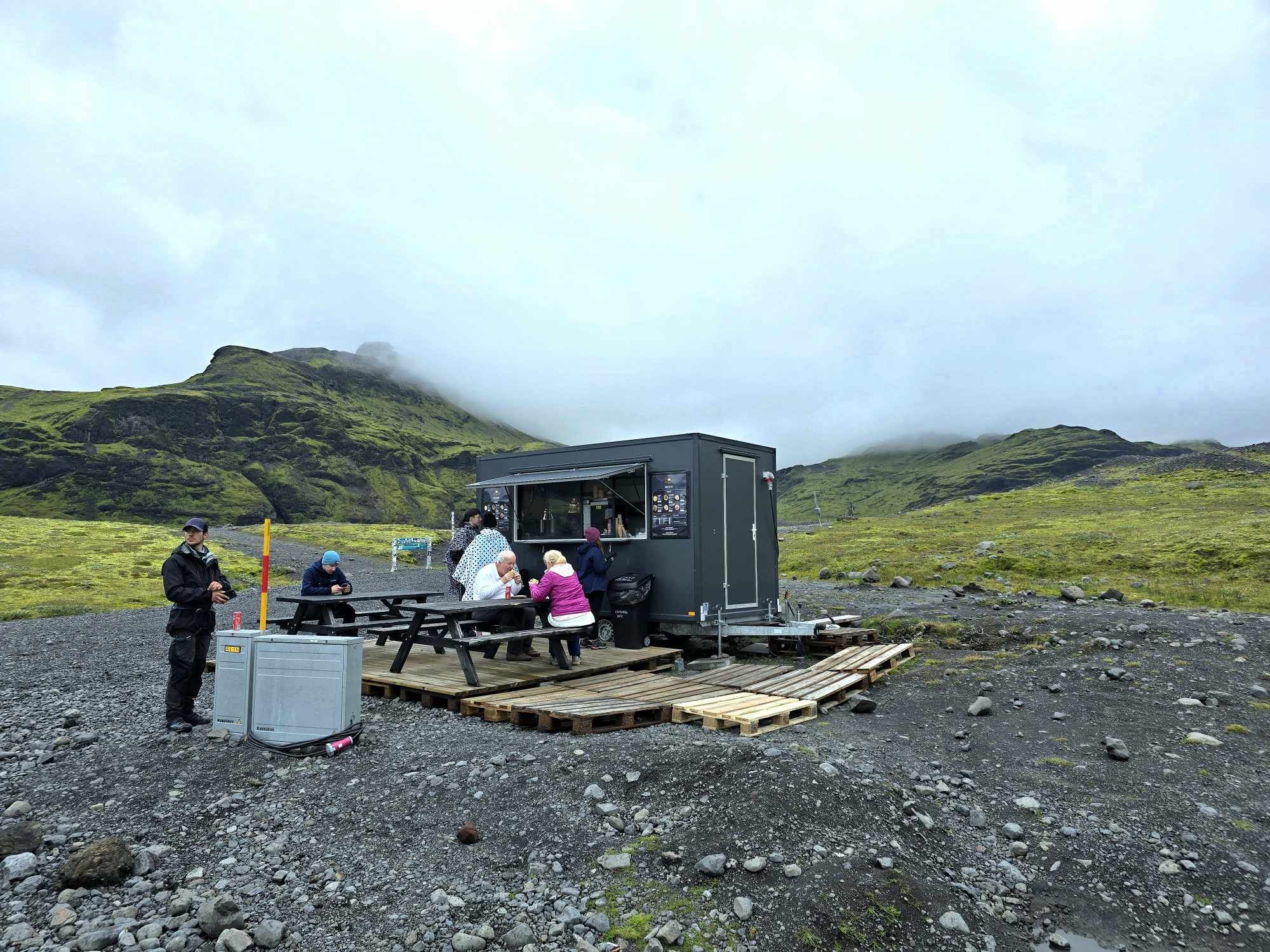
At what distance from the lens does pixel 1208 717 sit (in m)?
7.58

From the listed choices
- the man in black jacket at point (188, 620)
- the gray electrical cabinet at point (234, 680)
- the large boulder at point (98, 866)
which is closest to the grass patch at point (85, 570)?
the man in black jacket at point (188, 620)

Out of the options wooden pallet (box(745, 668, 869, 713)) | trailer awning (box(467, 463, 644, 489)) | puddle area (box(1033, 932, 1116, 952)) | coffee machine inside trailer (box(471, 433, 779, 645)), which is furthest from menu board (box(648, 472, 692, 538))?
puddle area (box(1033, 932, 1116, 952))

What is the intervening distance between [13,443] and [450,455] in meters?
81.9

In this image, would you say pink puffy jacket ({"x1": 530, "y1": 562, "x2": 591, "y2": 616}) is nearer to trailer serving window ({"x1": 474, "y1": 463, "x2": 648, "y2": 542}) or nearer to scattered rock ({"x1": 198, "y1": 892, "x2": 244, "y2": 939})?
trailer serving window ({"x1": 474, "y1": 463, "x2": 648, "y2": 542})

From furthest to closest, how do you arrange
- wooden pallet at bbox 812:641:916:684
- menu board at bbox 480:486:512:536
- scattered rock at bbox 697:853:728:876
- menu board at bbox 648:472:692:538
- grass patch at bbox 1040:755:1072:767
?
menu board at bbox 480:486:512:536
menu board at bbox 648:472:692:538
wooden pallet at bbox 812:641:916:684
grass patch at bbox 1040:755:1072:767
scattered rock at bbox 697:853:728:876

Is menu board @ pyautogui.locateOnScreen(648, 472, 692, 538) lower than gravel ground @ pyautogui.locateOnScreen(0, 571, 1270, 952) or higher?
higher

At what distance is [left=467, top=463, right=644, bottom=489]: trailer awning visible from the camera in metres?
11.7

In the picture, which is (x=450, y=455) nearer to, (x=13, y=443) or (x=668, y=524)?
(x=13, y=443)

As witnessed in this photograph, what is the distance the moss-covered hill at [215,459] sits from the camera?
118000 millimetres

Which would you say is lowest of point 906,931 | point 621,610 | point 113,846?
point 906,931

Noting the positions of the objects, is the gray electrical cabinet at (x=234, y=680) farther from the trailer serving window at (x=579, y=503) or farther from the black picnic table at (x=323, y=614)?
the trailer serving window at (x=579, y=503)

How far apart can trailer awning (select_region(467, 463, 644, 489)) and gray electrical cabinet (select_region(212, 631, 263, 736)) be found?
5.61m

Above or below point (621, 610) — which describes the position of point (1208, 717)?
below

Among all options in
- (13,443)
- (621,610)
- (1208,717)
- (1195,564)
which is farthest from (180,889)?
(13,443)
